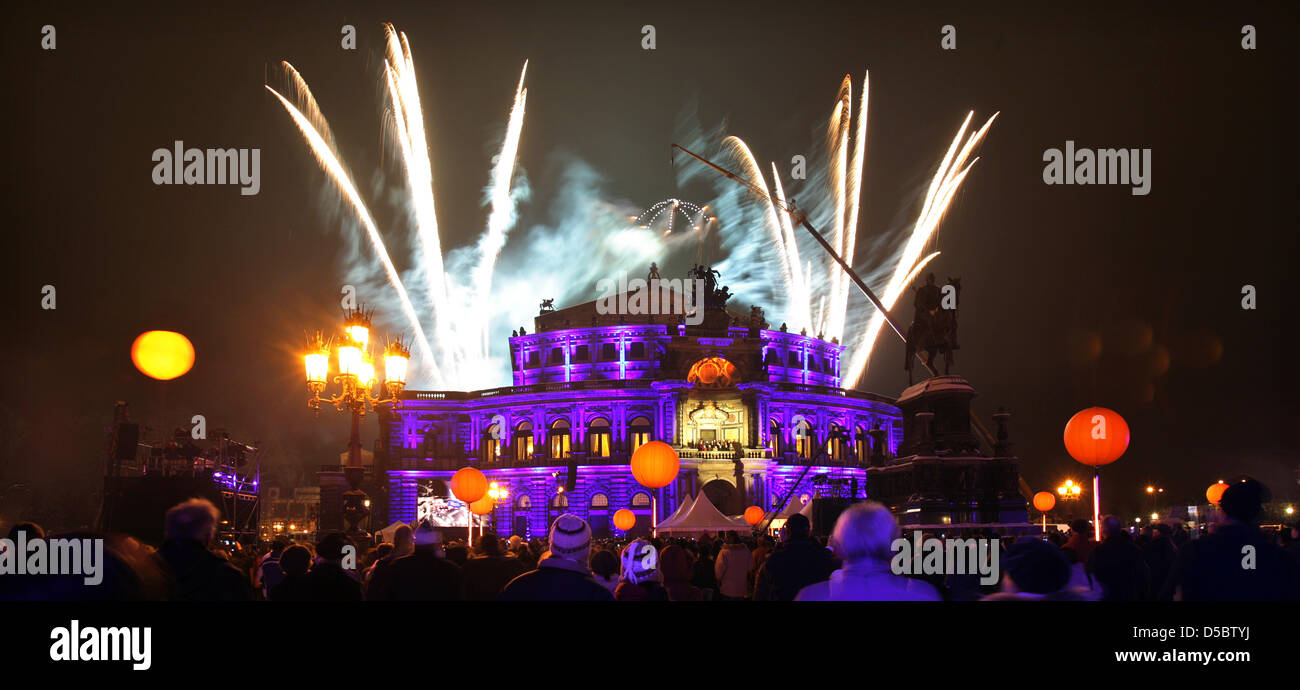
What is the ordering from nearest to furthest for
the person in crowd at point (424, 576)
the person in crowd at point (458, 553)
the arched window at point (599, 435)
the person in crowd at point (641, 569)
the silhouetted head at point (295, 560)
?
the person in crowd at point (424, 576)
the person in crowd at point (641, 569)
the silhouetted head at point (295, 560)
the person in crowd at point (458, 553)
the arched window at point (599, 435)

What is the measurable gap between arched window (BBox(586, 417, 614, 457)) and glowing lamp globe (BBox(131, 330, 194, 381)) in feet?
198

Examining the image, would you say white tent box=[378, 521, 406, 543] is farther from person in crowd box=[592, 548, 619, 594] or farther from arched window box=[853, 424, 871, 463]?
arched window box=[853, 424, 871, 463]

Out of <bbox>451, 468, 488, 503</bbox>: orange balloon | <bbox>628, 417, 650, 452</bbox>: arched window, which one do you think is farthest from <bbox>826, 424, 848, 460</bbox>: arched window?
<bbox>451, 468, 488, 503</bbox>: orange balloon

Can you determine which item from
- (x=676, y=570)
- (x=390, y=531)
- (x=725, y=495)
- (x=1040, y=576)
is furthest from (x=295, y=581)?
(x=725, y=495)

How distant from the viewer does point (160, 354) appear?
15.4m

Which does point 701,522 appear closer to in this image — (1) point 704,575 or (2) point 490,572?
(1) point 704,575

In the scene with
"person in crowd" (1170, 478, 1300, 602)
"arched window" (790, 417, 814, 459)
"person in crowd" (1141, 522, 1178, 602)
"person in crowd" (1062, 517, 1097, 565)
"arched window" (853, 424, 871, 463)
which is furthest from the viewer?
"arched window" (853, 424, 871, 463)

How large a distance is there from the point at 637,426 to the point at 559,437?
6614 millimetres

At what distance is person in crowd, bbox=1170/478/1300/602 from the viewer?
660cm

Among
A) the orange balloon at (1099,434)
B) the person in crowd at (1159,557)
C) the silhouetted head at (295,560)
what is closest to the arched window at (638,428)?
the orange balloon at (1099,434)

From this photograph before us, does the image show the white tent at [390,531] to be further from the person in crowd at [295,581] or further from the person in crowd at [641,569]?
the person in crowd at [641,569]

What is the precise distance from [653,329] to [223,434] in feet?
175

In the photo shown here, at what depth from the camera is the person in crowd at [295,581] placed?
22.9 ft
